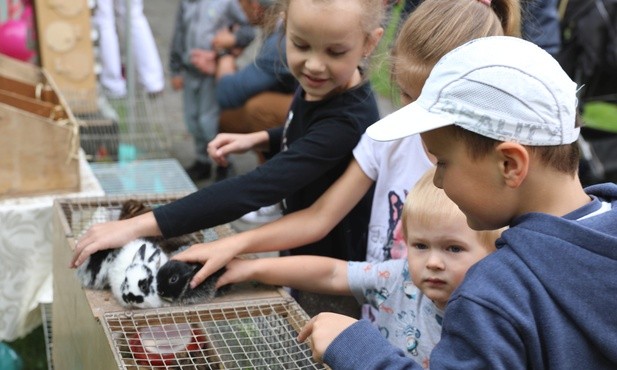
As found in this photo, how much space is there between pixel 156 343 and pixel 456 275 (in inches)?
22.4

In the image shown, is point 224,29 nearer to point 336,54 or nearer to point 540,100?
point 336,54

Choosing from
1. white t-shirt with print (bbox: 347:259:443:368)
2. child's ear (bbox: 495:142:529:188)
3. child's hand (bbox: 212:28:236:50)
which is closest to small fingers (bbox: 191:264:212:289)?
white t-shirt with print (bbox: 347:259:443:368)

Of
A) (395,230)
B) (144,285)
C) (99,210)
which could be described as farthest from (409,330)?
(99,210)

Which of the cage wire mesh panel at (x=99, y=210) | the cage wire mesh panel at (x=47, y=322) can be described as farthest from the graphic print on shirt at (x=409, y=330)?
the cage wire mesh panel at (x=47, y=322)

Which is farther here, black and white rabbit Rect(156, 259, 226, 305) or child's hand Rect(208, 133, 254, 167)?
child's hand Rect(208, 133, 254, 167)

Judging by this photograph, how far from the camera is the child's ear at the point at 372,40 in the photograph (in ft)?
6.77

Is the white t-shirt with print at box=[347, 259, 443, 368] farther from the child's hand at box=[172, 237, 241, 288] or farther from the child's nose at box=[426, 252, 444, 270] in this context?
the child's hand at box=[172, 237, 241, 288]

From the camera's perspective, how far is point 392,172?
6.57 ft

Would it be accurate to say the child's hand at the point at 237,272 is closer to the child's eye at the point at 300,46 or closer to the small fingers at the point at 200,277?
the small fingers at the point at 200,277

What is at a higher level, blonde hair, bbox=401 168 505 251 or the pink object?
blonde hair, bbox=401 168 505 251

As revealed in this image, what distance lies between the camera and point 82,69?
397 cm

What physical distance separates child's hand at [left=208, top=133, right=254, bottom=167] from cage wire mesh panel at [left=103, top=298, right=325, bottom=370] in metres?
0.62

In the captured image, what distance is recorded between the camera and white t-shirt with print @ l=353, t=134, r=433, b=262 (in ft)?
6.50

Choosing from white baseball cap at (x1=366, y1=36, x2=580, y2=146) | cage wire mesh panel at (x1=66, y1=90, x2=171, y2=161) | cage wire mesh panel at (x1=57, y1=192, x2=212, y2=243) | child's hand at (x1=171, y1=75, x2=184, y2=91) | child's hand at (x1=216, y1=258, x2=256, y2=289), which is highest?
white baseball cap at (x1=366, y1=36, x2=580, y2=146)
